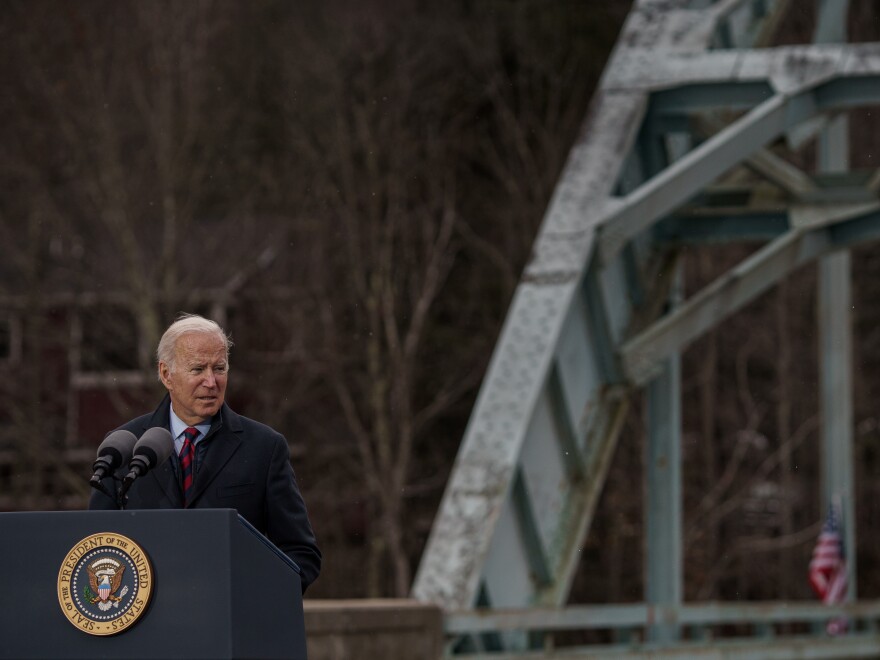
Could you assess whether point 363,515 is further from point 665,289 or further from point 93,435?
point 665,289

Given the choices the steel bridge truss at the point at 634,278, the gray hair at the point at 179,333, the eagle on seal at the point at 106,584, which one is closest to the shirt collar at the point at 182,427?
the gray hair at the point at 179,333

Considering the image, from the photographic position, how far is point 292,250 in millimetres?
31359

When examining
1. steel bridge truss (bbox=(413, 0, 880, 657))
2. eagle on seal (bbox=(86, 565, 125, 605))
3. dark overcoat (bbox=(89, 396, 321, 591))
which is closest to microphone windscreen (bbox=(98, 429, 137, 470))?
dark overcoat (bbox=(89, 396, 321, 591))

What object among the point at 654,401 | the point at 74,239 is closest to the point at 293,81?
the point at 74,239

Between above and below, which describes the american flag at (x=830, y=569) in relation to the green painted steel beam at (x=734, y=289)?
below

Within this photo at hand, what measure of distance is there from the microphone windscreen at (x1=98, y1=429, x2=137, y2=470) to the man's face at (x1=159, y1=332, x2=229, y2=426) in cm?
20

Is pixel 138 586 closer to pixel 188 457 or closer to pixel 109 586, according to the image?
pixel 109 586

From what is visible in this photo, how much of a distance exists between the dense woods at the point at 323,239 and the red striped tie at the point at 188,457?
77.5ft

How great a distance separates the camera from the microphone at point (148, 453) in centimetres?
412

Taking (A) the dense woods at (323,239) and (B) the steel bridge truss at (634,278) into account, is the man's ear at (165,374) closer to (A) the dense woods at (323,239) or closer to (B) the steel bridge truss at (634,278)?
(B) the steel bridge truss at (634,278)

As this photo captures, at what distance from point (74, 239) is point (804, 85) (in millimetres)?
18931

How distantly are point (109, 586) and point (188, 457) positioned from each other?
24.9 inches

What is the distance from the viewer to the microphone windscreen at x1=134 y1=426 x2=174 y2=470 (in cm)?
419

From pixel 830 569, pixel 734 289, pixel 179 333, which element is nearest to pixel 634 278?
pixel 734 289
